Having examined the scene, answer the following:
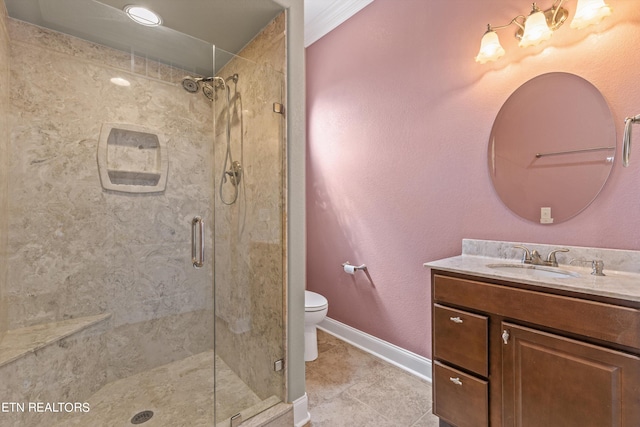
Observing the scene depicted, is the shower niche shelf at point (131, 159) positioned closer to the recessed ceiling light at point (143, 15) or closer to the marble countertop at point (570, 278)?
the recessed ceiling light at point (143, 15)

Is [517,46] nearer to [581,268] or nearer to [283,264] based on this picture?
[581,268]

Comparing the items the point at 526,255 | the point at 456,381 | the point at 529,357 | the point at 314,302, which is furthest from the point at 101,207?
the point at 526,255

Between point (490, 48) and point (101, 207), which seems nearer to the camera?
point (490, 48)

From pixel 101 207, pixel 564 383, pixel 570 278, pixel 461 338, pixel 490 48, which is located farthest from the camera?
pixel 101 207

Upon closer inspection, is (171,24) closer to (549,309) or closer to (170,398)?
(170,398)

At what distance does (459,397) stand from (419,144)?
1558 mm

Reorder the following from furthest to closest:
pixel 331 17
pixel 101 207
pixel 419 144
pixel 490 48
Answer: pixel 331 17, pixel 419 144, pixel 101 207, pixel 490 48

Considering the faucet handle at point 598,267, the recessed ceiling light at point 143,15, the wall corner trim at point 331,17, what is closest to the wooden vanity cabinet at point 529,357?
the faucet handle at point 598,267

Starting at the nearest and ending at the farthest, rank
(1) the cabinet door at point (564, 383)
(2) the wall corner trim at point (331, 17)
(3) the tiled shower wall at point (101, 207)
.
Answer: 1. (1) the cabinet door at point (564, 383)
2. (3) the tiled shower wall at point (101, 207)
3. (2) the wall corner trim at point (331, 17)

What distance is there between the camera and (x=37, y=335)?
5.40 feet

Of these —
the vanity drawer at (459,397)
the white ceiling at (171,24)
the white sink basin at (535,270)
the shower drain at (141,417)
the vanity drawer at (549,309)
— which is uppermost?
the white ceiling at (171,24)

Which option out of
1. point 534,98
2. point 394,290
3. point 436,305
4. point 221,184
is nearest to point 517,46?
point 534,98

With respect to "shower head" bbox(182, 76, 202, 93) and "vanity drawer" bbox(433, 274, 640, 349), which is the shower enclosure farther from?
"vanity drawer" bbox(433, 274, 640, 349)

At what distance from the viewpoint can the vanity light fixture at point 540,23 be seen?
53.2 inches
